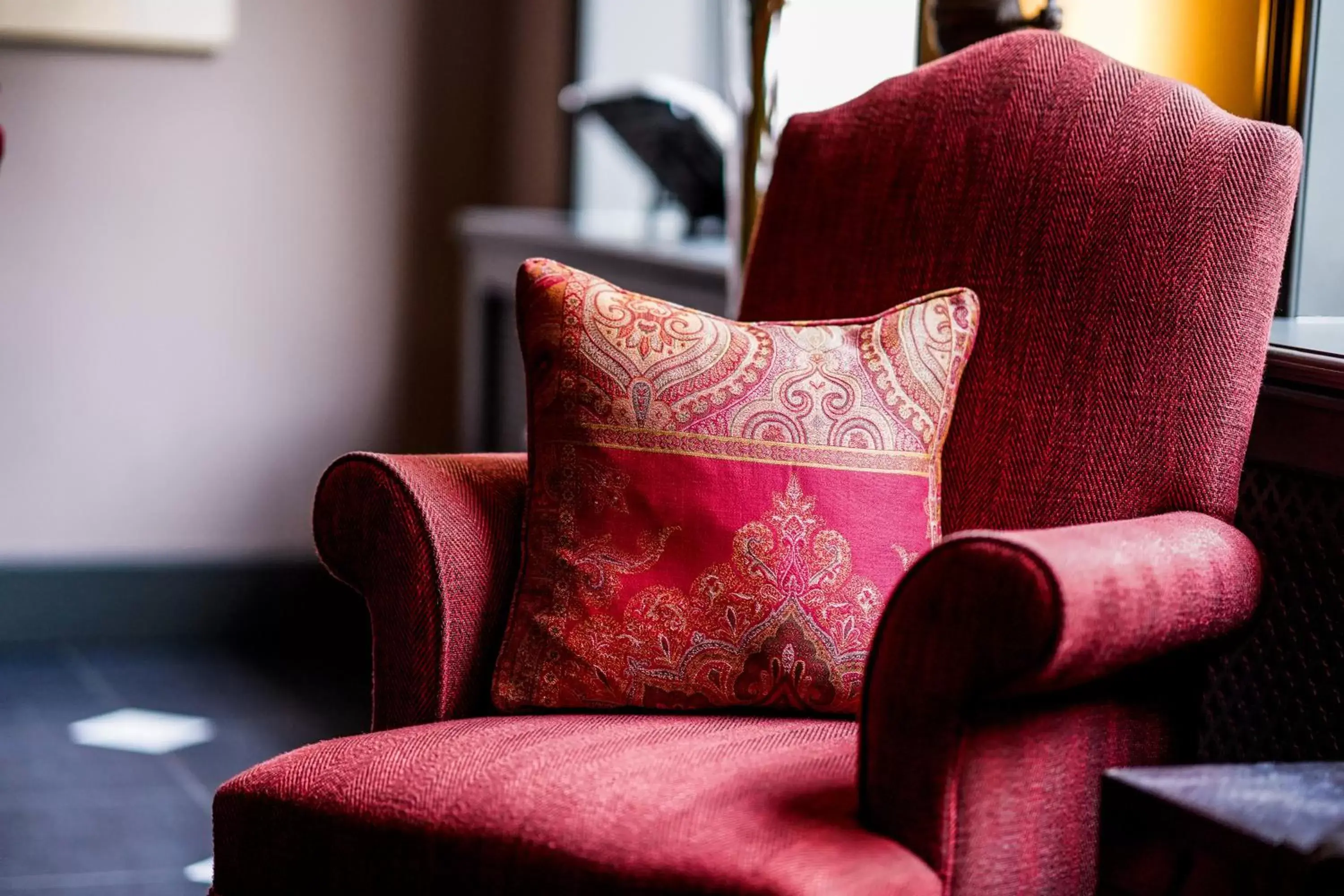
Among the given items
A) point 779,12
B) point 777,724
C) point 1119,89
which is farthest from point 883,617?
point 779,12

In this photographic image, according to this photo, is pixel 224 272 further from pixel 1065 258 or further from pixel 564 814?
pixel 564 814

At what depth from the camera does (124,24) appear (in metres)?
3.01

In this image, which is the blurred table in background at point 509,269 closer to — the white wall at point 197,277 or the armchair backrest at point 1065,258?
the white wall at point 197,277

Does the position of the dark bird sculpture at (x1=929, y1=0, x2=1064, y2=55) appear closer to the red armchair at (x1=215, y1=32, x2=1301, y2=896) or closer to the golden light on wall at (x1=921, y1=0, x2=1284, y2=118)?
the golden light on wall at (x1=921, y1=0, x2=1284, y2=118)

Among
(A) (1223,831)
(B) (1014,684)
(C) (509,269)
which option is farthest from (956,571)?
(C) (509,269)

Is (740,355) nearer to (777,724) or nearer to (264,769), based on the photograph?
(777,724)

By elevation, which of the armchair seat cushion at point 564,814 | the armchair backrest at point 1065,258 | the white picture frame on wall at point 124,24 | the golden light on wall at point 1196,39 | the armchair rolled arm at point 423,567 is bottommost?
the armchair seat cushion at point 564,814

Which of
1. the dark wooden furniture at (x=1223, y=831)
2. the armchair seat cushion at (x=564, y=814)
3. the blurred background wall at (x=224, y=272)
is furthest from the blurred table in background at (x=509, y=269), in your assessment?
the dark wooden furniture at (x=1223, y=831)

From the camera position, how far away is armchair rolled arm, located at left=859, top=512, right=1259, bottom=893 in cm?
96

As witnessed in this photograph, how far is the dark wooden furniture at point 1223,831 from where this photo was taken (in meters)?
0.77

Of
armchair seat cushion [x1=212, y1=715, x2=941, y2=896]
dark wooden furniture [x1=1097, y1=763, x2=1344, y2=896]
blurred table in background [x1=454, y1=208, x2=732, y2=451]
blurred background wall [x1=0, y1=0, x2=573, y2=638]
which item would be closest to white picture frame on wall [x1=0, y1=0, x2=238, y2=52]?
blurred background wall [x1=0, y1=0, x2=573, y2=638]

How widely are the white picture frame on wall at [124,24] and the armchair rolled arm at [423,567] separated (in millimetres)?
1980

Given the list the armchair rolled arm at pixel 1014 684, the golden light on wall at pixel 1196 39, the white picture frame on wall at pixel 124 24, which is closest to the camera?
the armchair rolled arm at pixel 1014 684

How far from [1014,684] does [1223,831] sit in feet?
0.63
